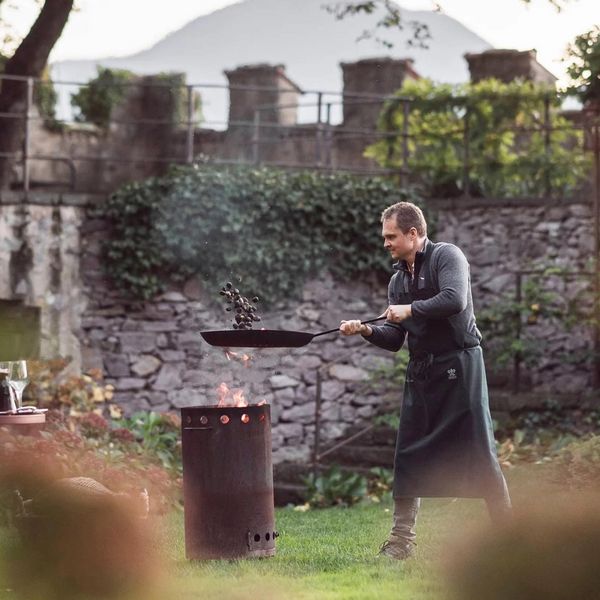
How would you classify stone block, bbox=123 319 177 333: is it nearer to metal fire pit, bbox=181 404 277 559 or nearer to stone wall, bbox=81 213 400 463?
stone wall, bbox=81 213 400 463

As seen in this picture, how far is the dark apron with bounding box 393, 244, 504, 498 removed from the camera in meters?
5.14

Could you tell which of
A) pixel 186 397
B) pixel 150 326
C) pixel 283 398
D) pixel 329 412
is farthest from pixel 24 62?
pixel 329 412

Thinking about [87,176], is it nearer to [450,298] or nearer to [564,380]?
[564,380]

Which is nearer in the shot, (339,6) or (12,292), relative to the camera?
(12,292)

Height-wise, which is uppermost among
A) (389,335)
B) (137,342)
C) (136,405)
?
(389,335)

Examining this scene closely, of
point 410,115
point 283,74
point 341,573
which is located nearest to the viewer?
point 341,573

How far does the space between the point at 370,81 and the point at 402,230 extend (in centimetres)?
1105

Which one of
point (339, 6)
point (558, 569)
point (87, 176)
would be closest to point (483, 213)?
point (339, 6)

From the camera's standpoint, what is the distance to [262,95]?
17.0 meters

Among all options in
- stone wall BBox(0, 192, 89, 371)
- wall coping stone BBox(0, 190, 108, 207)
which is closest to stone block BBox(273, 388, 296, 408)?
stone wall BBox(0, 192, 89, 371)

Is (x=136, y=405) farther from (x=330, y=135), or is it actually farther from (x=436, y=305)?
(x=436, y=305)

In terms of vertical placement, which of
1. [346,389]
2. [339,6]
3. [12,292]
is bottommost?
[346,389]

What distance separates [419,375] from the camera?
17.4 feet

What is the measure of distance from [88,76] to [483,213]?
291 inches
